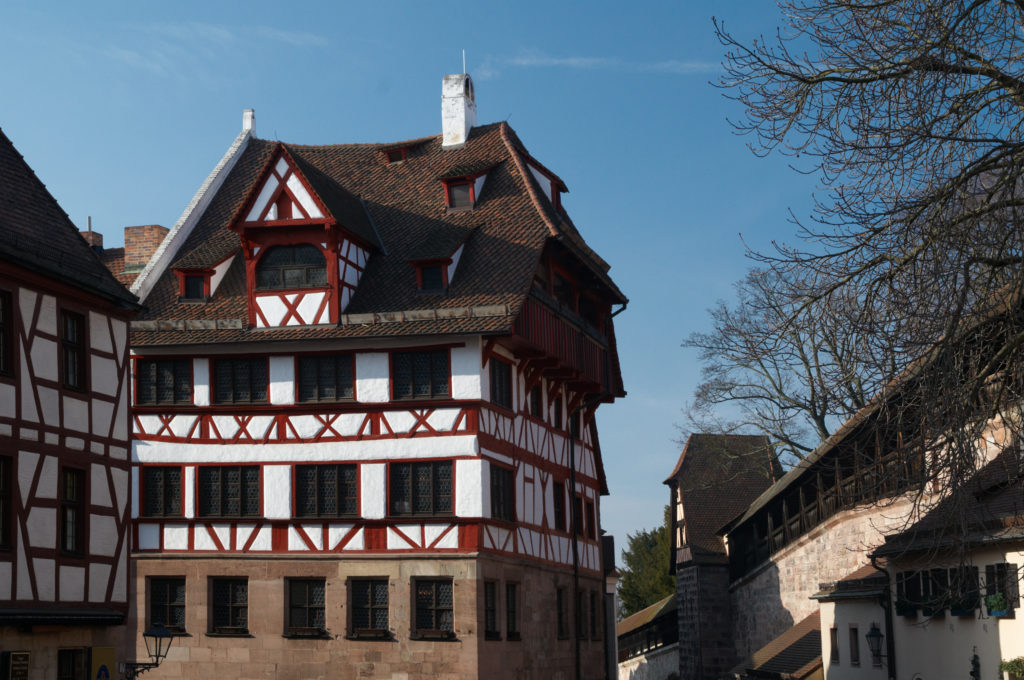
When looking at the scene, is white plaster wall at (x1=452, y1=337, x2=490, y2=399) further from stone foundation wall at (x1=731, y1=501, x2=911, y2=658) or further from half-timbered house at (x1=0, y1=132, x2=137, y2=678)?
stone foundation wall at (x1=731, y1=501, x2=911, y2=658)

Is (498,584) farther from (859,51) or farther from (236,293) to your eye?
(859,51)

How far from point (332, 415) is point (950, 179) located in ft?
62.0

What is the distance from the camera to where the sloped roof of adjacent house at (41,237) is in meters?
20.5

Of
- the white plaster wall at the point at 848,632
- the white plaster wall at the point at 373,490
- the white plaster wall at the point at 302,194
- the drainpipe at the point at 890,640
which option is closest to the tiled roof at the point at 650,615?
the white plaster wall at the point at 848,632

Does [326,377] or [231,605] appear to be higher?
[326,377]

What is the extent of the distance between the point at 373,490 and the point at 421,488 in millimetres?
1015

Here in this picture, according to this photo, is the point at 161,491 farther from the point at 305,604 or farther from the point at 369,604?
the point at 369,604

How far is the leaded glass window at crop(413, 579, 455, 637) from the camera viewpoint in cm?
2861

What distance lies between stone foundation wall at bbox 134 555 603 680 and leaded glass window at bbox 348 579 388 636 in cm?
21

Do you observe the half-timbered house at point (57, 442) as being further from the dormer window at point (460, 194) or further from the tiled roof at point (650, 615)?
the tiled roof at point (650, 615)

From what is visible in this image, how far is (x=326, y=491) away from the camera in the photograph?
29719mm

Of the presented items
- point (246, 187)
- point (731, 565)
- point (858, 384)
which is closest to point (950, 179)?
point (858, 384)

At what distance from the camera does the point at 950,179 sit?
13070 millimetres

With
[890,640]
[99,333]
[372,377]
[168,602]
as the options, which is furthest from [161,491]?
[890,640]
